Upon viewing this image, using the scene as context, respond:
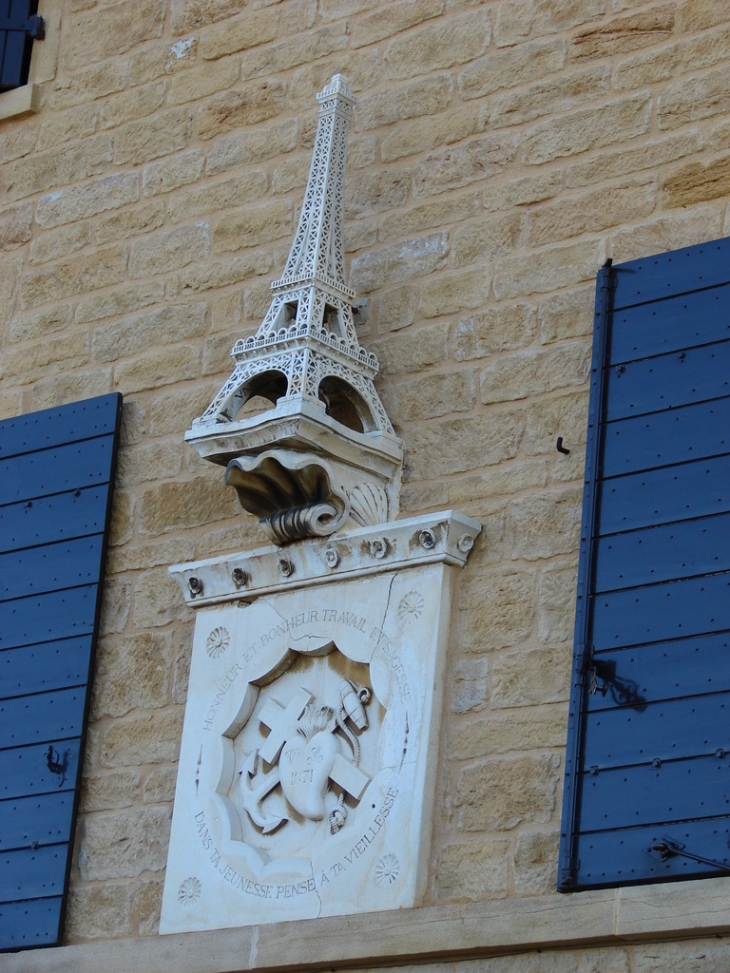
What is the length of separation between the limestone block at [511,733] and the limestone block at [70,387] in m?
2.09

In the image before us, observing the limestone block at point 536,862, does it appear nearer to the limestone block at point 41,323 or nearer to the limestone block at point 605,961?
the limestone block at point 605,961

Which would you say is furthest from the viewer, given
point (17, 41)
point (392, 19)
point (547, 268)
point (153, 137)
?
point (17, 41)

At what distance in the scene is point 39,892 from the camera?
20.9 feet

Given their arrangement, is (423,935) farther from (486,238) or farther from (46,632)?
(486,238)

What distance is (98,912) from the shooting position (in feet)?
20.6

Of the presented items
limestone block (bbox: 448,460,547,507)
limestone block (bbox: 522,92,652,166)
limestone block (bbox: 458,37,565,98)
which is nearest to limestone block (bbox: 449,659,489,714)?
limestone block (bbox: 448,460,547,507)

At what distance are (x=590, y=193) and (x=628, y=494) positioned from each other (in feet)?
3.53

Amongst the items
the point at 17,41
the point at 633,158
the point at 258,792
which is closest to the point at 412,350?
the point at 633,158

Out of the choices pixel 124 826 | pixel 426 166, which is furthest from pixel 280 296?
pixel 124 826

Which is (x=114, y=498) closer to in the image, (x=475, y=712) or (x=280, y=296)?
(x=280, y=296)

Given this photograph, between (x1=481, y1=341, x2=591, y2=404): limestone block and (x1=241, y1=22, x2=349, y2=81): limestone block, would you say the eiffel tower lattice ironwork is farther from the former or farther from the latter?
(x1=241, y1=22, x2=349, y2=81): limestone block

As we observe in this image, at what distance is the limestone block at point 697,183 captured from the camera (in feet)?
19.6

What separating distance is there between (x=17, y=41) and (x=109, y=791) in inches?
125

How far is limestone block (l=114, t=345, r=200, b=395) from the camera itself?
699 centimetres
